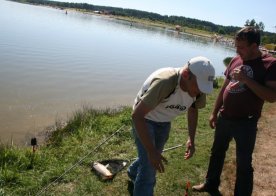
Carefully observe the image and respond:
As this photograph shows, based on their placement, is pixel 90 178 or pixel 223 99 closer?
pixel 223 99

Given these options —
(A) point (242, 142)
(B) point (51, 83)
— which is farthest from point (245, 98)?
(B) point (51, 83)

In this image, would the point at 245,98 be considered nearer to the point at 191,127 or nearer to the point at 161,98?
the point at 191,127

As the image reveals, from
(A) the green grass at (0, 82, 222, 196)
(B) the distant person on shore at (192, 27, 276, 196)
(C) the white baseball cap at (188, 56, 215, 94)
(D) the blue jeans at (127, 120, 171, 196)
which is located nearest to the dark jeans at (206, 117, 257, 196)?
(B) the distant person on shore at (192, 27, 276, 196)

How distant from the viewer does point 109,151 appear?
263 inches

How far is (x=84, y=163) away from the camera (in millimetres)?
5996

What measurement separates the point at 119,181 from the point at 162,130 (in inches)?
68.3

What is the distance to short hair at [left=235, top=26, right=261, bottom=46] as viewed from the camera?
4395 mm

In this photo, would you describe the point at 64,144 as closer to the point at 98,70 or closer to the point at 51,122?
the point at 51,122

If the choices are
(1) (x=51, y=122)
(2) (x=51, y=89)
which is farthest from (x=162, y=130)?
(2) (x=51, y=89)

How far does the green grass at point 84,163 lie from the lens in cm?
515

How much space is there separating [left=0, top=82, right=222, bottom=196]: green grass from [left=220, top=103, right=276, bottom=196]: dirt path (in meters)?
0.45

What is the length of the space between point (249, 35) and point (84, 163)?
3358 millimetres

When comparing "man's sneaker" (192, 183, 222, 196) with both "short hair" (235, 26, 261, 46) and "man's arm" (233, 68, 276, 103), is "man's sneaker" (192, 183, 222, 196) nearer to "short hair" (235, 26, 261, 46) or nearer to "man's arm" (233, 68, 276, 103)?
"man's arm" (233, 68, 276, 103)

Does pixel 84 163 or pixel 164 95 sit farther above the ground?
pixel 164 95
